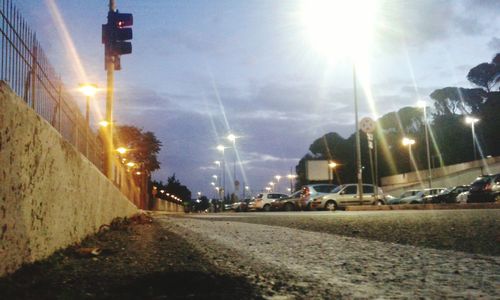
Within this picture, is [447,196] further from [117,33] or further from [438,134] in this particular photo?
[438,134]

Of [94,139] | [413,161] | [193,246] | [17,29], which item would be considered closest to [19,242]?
[17,29]

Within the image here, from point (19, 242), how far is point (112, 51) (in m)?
9.95

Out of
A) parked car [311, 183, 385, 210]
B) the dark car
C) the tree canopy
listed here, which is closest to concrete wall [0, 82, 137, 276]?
parked car [311, 183, 385, 210]

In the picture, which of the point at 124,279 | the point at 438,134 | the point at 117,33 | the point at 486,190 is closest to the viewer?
the point at 124,279

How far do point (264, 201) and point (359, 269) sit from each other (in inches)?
1438

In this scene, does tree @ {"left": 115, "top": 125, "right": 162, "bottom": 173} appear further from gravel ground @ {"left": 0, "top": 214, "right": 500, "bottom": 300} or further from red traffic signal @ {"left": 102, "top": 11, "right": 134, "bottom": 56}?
gravel ground @ {"left": 0, "top": 214, "right": 500, "bottom": 300}

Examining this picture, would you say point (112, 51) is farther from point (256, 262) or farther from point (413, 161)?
point (413, 161)

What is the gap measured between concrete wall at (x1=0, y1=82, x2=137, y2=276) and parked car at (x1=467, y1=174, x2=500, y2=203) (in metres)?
22.4

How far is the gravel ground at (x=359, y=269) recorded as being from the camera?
3287mm

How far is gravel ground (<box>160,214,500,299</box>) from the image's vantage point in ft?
10.8

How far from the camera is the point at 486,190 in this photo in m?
24.5

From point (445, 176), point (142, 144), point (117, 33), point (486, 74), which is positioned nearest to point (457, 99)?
point (486, 74)

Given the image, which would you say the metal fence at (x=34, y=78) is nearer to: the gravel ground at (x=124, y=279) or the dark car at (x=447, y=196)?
the gravel ground at (x=124, y=279)

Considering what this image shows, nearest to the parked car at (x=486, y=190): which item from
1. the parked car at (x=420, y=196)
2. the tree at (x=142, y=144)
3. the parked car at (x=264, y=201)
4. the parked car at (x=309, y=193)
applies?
the parked car at (x=309, y=193)
